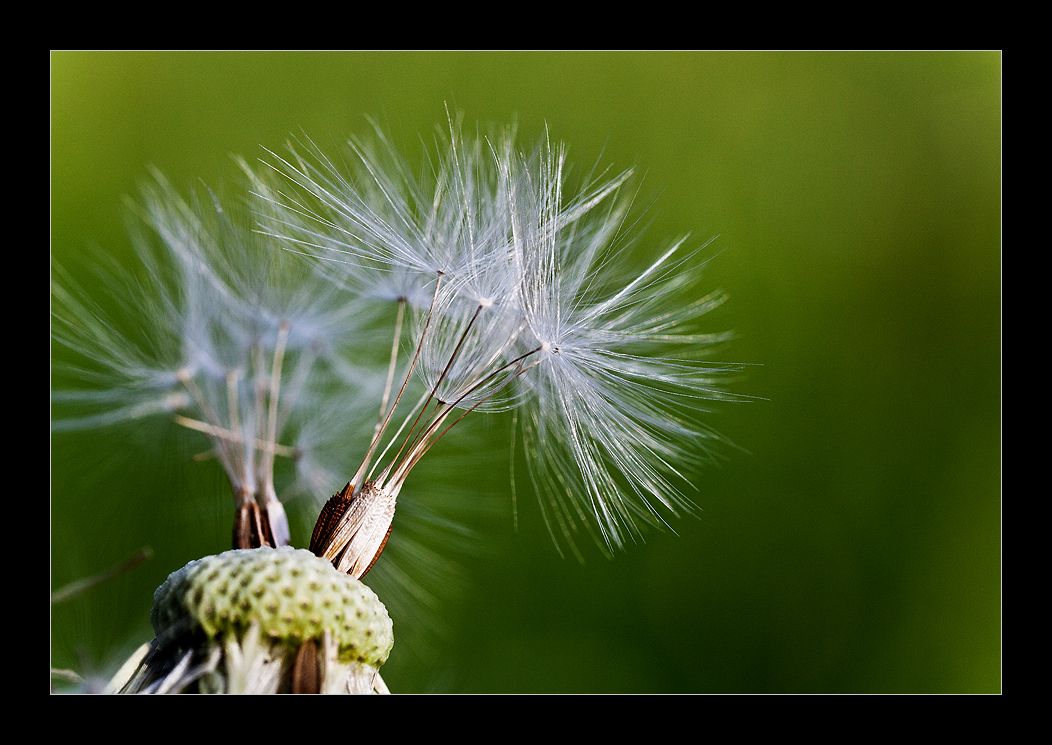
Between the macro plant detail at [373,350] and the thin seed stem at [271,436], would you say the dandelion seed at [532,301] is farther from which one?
the thin seed stem at [271,436]

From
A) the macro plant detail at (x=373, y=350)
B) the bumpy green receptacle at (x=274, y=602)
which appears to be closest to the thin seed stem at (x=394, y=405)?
the macro plant detail at (x=373, y=350)


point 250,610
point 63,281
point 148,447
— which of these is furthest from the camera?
point 63,281

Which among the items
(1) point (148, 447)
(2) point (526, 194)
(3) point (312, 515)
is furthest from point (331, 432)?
(2) point (526, 194)

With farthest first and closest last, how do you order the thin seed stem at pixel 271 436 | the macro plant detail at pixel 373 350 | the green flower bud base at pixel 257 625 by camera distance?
1. the thin seed stem at pixel 271 436
2. the macro plant detail at pixel 373 350
3. the green flower bud base at pixel 257 625

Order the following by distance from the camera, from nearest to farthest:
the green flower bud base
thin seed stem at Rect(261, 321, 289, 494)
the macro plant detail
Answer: the green flower bud base, the macro plant detail, thin seed stem at Rect(261, 321, 289, 494)

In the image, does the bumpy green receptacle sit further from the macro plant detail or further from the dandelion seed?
the dandelion seed

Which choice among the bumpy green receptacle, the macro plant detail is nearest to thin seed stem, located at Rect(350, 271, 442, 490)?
the macro plant detail

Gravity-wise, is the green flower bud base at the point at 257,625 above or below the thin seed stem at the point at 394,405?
below
